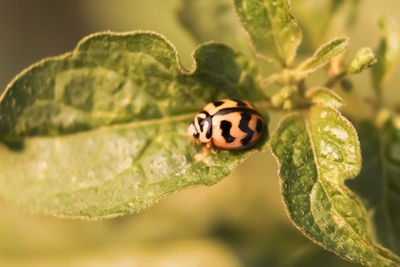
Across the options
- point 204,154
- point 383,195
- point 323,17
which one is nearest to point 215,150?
point 204,154

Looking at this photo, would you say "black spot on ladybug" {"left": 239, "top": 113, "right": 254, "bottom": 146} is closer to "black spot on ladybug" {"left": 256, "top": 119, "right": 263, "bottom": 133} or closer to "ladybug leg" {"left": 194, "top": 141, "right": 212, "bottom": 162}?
"black spot on ladybug" {"left": 256, "top": 119, "right": 263, "bottom": 133}

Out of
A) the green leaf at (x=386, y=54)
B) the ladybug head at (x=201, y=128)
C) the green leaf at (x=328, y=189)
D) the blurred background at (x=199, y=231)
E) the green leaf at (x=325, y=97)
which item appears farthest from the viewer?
the blurred background at (x=199, y=231)

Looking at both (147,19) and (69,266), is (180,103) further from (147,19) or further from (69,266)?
(147,19)

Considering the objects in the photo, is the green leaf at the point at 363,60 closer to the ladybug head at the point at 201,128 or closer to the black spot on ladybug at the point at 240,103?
the black spot on ladybug at the point at 240,103

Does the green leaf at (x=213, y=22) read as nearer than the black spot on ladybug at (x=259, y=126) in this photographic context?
No

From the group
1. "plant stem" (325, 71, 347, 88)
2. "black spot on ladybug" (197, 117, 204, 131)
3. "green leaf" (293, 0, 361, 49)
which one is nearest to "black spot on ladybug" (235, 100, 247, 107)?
"black spot on ladybug" (197, 117, 204, 131)

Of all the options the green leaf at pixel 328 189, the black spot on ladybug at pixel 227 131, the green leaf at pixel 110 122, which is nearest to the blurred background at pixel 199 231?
the green leaf at pixel 110 122
